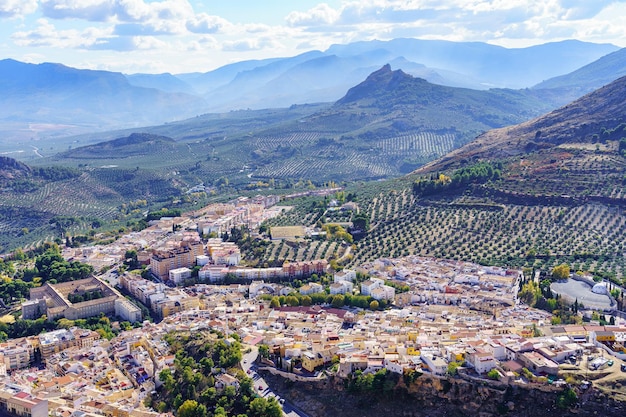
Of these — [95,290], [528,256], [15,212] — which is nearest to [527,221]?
[528,256]

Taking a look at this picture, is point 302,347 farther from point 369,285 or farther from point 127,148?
point 127,148

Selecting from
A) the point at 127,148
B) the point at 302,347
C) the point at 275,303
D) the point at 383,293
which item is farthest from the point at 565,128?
the point at 127,148

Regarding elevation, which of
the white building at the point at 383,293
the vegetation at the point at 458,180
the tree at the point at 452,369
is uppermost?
the vegetation at the point at 458,180

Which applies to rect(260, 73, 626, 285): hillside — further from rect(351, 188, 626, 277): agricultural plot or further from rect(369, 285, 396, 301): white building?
rect(369, 285, 396, 301): white building

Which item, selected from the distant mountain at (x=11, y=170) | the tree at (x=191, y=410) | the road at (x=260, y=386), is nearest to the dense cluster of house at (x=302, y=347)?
the road at (x=260, y=386)

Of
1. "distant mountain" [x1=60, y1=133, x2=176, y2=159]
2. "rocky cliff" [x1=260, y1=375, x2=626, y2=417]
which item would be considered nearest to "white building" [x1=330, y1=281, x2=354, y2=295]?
"rocky cliff" [x1=260, y1=375, x2=626, y2=417]

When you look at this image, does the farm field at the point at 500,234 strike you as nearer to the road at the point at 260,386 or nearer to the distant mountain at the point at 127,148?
the road at the point at 260,386
